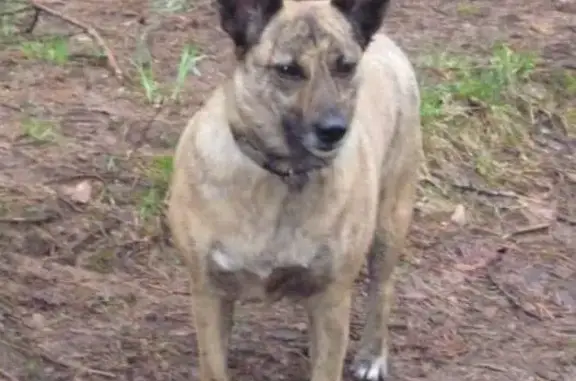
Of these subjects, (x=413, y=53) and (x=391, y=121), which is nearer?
(x=391, y=121)

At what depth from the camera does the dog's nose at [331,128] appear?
3.85 meters

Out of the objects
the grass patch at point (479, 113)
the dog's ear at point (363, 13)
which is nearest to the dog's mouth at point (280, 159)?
the dog's ear at point (363, 13)

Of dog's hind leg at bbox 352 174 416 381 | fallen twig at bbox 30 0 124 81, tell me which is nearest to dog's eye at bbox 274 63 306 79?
dog's hind leg at bbox 352 174 416 381

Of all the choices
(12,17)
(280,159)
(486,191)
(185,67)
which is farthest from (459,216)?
(12,17)

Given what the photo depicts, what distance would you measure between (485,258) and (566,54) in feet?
7.68

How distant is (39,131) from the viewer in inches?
255

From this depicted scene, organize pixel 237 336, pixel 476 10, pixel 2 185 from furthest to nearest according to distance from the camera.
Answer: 1. pixel 476 10
2. pixel 2 185
3. pixel 237 336

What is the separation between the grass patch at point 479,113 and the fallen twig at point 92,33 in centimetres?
176

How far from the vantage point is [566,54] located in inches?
310

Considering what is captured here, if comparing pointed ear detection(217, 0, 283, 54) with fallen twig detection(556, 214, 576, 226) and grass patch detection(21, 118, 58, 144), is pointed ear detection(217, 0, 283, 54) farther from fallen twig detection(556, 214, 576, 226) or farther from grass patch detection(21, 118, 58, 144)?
fallen twig detection(556, 214, 576, 226)

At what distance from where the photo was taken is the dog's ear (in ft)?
13.6

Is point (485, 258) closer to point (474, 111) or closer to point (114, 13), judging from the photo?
point (474, 111)

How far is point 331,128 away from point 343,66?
27 centimetres

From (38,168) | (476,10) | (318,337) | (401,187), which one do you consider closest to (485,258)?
(401,187)
